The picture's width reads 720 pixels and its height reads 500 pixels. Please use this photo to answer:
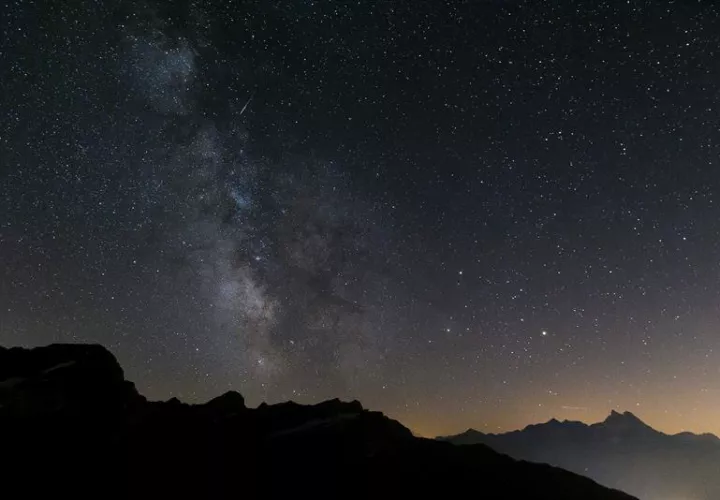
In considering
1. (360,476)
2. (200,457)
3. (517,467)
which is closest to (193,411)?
(200,457)

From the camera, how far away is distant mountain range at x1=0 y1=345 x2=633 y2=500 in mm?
25859

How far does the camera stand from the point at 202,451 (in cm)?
3291

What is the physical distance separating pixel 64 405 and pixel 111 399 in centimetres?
352

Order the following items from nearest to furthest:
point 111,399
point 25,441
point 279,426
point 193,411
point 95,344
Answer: point 25,441, point 111,399, point 95,344, point 193,411, point 279,426

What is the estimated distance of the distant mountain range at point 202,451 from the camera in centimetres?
2586

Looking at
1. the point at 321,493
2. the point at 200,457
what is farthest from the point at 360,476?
the point at 200,457

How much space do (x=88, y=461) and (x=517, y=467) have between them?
32.9 meters

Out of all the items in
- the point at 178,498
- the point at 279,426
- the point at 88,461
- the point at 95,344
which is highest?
the point at 95,344

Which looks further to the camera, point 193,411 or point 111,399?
point 193,411

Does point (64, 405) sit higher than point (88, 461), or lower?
higher

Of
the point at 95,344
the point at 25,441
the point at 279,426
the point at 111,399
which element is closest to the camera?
the point at 25,441

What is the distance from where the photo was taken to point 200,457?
3225cm

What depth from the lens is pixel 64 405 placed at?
28016mm

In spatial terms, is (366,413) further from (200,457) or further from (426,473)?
(200,457)
